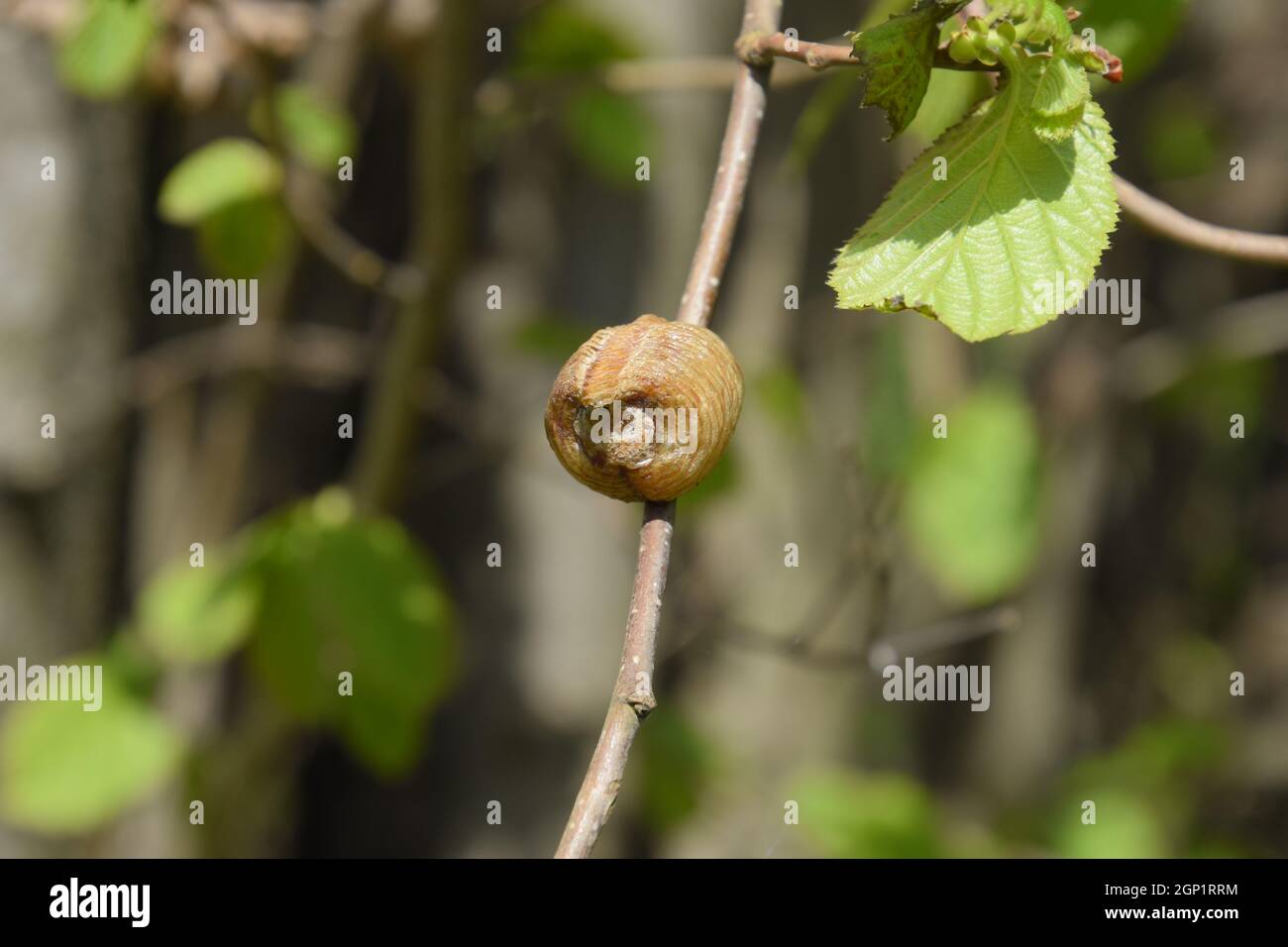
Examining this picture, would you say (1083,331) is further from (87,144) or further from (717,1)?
(87,144)

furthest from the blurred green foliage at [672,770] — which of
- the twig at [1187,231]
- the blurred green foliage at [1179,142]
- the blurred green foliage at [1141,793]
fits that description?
the blurred green foliage at [1179,142]

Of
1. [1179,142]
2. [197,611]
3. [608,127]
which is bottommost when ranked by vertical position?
[197,611]

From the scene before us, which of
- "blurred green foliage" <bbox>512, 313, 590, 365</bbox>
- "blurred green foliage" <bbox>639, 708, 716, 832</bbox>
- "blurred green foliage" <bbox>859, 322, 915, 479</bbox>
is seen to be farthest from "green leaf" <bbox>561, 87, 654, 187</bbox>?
"blurred green foliage" <bbox>639, 708, 716, 832</bbox>

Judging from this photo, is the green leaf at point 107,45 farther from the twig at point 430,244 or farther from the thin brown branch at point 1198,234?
the thin brown branch at point 1198,234


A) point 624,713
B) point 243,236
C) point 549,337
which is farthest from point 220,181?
point 624,713

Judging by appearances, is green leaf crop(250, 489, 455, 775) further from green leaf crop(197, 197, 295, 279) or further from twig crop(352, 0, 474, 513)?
green leaf crop(197, 197, 295, 279)

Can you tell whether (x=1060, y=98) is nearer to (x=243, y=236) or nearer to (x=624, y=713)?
(x=624, y=713)
